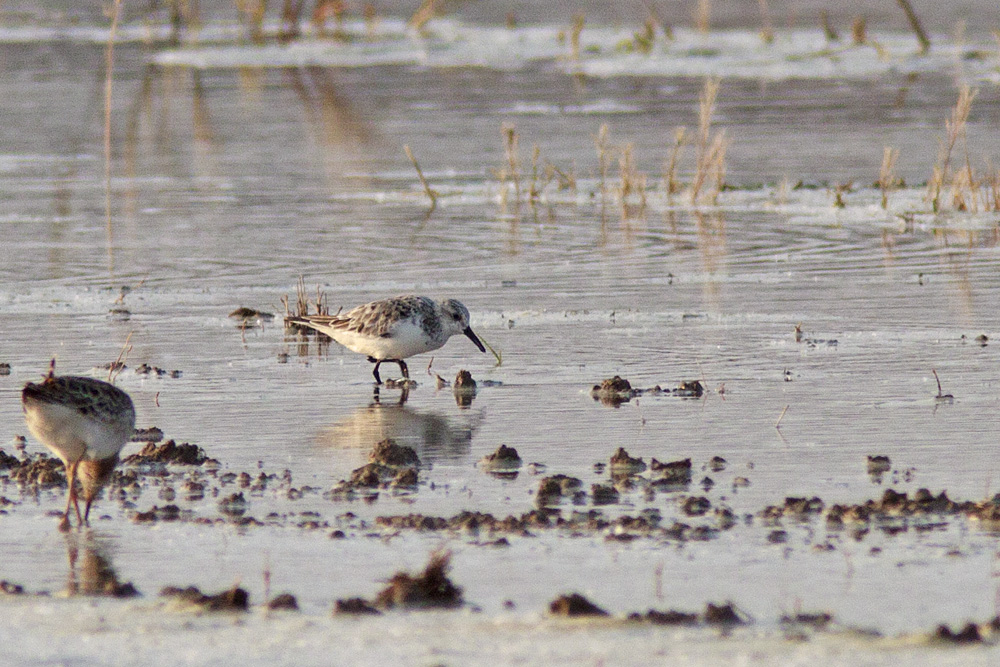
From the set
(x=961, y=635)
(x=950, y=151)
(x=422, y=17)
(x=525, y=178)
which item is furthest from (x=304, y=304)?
(x=422, y=17)

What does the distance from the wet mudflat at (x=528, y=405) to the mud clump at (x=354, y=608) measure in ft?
0.20

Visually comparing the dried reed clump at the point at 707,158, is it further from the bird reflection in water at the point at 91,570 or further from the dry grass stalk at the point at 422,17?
the dry grass stalk at the point at 422,17

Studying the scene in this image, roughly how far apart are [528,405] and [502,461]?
1629 millimetres

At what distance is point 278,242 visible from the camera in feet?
57.7

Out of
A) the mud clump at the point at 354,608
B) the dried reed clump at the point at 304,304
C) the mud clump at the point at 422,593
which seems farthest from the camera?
the dried reed clump at the point at 304,304

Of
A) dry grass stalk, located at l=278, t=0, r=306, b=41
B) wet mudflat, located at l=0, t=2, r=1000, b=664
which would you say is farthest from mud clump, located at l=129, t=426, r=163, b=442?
dry grass stalk, located at l=278, t=0, r=306, b=41

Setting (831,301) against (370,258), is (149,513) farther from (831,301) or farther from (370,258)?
(370,258)

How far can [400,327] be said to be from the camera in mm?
11383

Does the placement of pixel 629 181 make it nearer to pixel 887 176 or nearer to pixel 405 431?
pixel 887 176

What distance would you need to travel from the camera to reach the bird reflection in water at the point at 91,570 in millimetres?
7156

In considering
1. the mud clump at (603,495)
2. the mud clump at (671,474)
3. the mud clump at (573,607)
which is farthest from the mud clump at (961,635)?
the mud clump at (671,474)

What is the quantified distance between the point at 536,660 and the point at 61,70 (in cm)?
3170

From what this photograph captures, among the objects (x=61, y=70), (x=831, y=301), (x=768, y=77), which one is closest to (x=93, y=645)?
(x=831, y=301)

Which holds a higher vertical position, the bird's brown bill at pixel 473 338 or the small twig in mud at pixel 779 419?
the bird's brown bill at pixel 473 338
